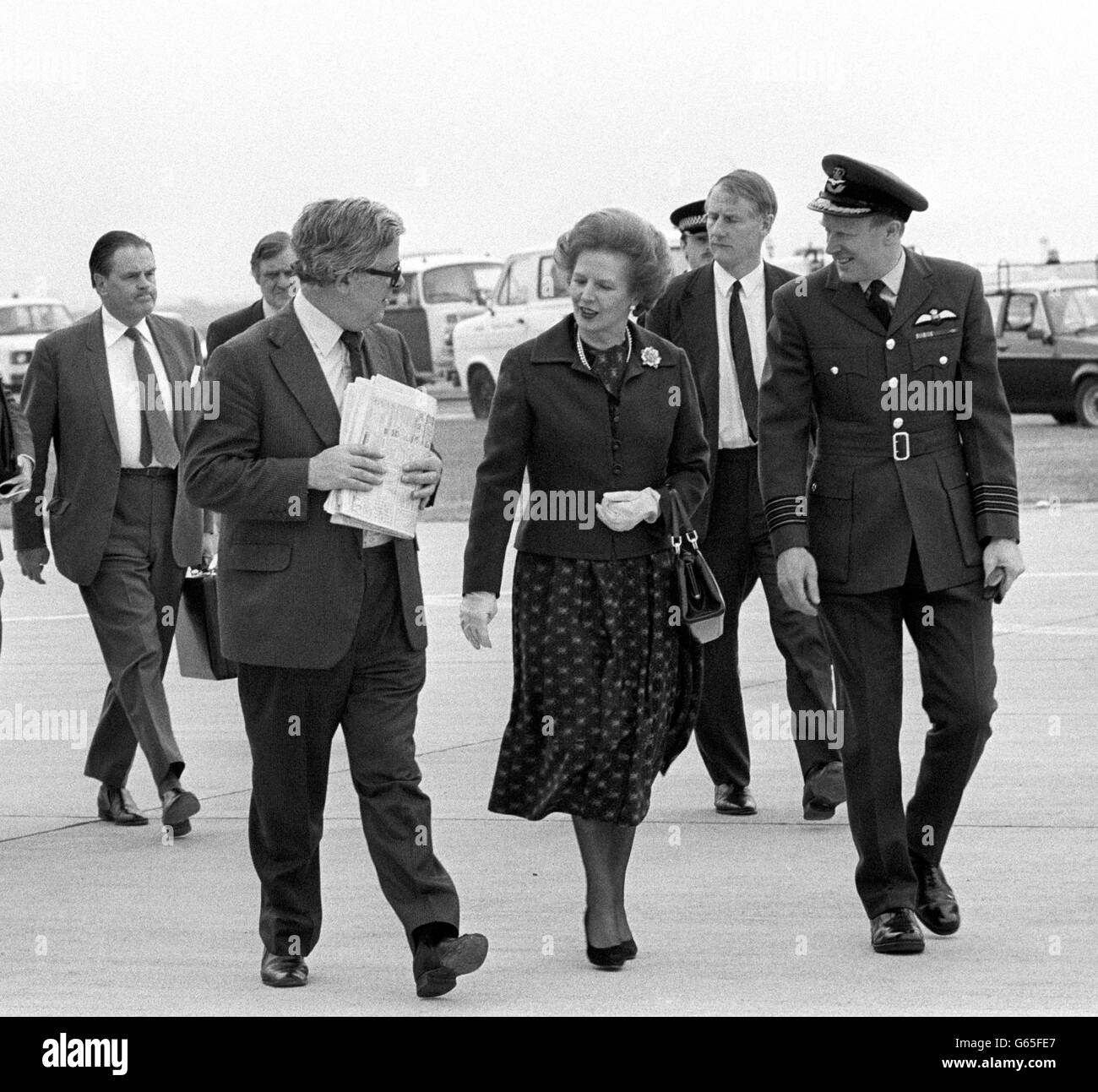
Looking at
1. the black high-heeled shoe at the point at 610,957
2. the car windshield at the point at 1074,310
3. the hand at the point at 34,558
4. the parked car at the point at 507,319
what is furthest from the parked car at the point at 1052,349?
the black high-heeled shoe at the point at 610,957

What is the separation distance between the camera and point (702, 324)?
A: 24.3 ft

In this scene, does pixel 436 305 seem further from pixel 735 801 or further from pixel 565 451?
pixel 565 451

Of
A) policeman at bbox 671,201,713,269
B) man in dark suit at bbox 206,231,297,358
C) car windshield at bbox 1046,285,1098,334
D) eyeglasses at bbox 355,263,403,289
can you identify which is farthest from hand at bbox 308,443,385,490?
car windshield at bbox 1046,285,1098,334

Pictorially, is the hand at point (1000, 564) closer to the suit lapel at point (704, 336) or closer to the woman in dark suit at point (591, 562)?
the woman in dark suit at point (591, 562)

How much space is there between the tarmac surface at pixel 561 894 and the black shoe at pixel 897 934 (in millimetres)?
41

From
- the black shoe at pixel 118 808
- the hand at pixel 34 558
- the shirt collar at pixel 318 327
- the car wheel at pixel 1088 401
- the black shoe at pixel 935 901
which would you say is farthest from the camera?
the car wheel at pixel 1088 401

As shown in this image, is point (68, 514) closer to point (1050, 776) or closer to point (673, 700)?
point (673, 700)

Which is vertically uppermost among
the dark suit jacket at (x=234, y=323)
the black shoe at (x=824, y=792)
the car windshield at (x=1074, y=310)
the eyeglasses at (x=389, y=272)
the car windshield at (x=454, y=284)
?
the eyeglasses at (x=389, y=272)

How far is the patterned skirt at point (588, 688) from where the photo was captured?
17.9 feet

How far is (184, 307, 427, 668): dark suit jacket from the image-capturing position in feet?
16.9

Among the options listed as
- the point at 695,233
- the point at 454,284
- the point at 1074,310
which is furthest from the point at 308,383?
the point at 454,284

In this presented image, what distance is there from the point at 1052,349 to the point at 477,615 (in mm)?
22282
